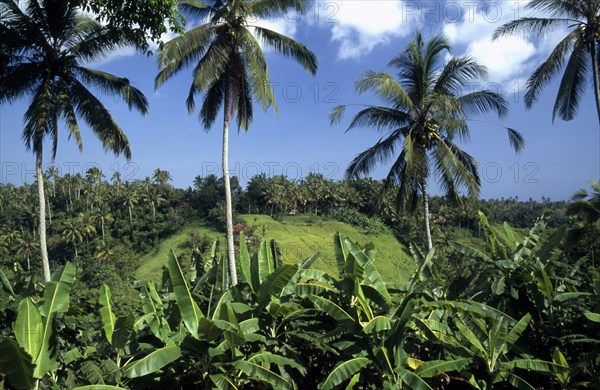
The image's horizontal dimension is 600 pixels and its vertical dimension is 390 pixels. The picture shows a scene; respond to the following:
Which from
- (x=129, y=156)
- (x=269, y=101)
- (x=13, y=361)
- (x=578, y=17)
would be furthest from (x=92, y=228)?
(x=13, y=361)

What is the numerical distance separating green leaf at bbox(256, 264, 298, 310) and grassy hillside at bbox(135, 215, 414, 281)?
157 ft

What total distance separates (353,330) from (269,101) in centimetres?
1126

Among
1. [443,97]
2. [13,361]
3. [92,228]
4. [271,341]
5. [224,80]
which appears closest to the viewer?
[13,361]

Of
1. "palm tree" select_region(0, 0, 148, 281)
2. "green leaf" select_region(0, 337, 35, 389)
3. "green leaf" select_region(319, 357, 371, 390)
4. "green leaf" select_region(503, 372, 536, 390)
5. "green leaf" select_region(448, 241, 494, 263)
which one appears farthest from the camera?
"palm tree" select_region(0, 0, 148, 281)

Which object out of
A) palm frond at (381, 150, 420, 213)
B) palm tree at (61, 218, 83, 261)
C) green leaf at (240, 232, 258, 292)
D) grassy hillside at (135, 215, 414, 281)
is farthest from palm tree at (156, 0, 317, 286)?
palm tree at (61, 218, 83, 261)

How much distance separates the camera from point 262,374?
361cm

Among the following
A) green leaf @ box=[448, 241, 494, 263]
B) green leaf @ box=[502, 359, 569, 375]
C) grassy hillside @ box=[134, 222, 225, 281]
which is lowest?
grassy hillside @ box=[134, 222, 225, 281]

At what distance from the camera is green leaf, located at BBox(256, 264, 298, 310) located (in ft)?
12.8

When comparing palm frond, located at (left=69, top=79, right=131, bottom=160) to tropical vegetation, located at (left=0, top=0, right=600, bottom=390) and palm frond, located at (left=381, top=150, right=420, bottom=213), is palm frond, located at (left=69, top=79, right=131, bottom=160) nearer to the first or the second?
tropical vegetation, located at (left=0, top=0, right=600, bottom=390)

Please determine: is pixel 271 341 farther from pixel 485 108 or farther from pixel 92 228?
pixel 92 228

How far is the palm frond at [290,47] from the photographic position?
14969 millimetres

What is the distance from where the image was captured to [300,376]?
13.7ft

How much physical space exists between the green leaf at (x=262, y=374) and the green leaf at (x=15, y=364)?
1473 mm

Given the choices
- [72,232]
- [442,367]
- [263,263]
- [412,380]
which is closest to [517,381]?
[442,367]
